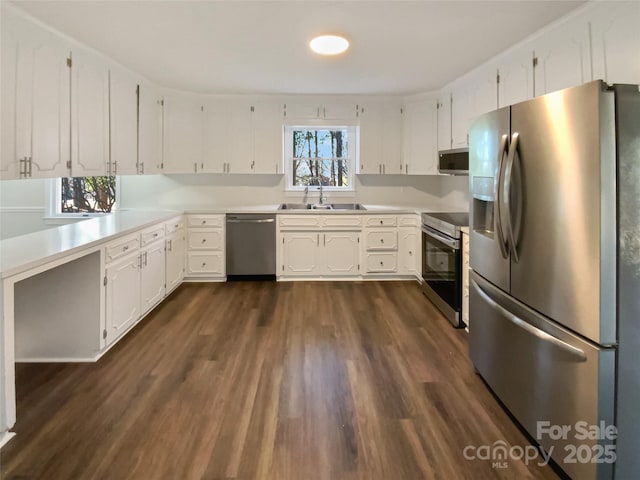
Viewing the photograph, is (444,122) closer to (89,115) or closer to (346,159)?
(346,159)

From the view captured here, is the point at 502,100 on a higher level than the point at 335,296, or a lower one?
higher

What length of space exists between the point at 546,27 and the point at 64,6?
124 inches

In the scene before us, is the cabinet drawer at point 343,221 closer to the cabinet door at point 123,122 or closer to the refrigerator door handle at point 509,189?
the cabinet door at point 123,122

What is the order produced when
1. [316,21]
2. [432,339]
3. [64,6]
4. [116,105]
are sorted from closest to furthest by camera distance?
[64,6] → [316,21] → [432,339] → [116,105]

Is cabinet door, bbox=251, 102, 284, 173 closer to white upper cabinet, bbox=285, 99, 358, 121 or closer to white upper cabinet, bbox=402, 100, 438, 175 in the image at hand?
white upper cabinet, bbox=285, 99, 358, 121

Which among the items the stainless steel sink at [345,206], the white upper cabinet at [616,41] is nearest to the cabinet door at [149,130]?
the stainless steel sink at [345,206]

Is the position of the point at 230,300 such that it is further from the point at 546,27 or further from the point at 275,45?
the point at 546,27

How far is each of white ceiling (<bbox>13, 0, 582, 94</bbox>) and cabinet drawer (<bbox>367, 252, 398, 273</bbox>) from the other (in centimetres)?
202

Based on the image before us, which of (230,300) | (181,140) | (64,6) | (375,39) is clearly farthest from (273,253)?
(64,6)

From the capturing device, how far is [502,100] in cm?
338

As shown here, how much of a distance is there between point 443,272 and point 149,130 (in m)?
3.54

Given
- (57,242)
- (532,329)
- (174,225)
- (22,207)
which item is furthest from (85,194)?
(532,329)

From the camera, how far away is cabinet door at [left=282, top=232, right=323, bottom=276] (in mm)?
4918

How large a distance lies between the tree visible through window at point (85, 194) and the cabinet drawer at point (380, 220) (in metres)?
3.21
